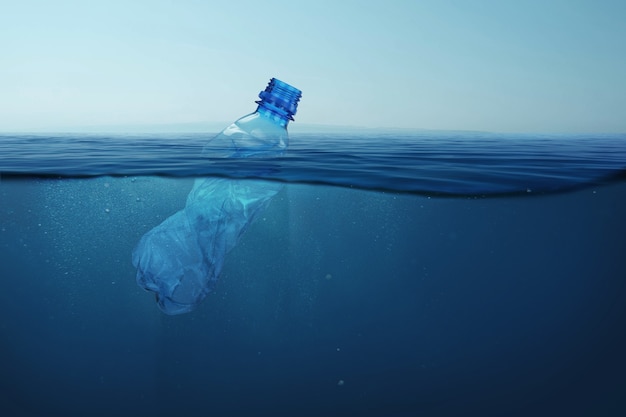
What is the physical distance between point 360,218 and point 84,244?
471cm

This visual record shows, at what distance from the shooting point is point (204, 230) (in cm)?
487

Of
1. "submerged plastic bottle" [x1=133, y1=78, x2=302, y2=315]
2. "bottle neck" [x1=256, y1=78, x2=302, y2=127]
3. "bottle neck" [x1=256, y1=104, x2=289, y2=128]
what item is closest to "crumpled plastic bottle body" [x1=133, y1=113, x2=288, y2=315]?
"submerged plastic bottle" [x1=133, y1=78, x2=302, y2=315]

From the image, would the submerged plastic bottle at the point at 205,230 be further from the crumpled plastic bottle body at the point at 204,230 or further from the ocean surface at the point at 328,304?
the ocean surface at the point at 328,304

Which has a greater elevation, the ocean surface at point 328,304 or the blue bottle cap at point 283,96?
the blue bottle cap at point 283,96

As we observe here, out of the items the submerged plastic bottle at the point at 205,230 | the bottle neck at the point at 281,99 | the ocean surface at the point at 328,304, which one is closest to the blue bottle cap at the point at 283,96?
the bottle neck at the point at 281,99

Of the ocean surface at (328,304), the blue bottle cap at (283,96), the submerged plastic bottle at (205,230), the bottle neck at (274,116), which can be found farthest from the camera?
the ocean surface at (328,304)

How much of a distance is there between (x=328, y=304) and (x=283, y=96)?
191 inches

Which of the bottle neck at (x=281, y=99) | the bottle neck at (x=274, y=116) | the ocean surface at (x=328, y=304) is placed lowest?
the ocean surface at (x=328, y=304)

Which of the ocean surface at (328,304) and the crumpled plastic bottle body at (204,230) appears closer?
the crumpled plastic bottle body at (204,230)

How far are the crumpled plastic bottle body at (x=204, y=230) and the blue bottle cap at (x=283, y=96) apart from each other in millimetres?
1431

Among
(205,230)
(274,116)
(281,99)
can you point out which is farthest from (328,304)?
(281,99)

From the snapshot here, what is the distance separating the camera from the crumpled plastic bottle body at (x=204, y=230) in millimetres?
4824

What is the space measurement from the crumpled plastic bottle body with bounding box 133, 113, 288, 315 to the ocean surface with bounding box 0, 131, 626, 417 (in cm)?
53

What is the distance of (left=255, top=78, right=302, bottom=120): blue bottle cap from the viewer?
2.68 m
